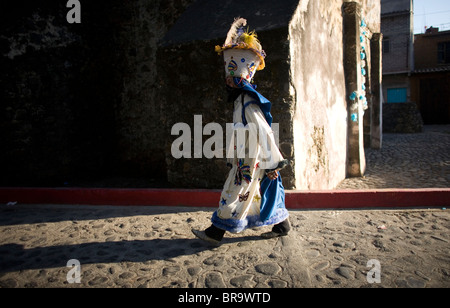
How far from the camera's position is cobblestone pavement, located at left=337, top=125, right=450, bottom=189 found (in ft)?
18.1

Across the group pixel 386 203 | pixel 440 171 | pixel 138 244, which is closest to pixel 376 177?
pixel 440 171

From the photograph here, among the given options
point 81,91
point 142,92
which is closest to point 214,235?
point 142,92

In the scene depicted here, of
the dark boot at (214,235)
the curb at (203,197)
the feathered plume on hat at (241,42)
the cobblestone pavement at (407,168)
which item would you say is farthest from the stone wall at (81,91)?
the cobblestone pavement at (407,168)

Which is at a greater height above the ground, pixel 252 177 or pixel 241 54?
pixel 241 54

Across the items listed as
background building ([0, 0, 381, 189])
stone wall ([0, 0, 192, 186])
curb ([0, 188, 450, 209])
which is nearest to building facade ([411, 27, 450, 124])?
background building ([0, 0, 381, 189])

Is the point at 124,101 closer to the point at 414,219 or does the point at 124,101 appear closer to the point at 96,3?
the point at 96,3

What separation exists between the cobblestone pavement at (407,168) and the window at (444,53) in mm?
16533

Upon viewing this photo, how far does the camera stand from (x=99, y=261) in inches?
102

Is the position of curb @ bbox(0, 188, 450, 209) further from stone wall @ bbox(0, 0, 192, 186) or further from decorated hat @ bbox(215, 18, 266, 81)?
decorated hat @ bbox(215, 18, 266, 81)

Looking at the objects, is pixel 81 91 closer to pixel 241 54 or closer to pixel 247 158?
pixel 241 54

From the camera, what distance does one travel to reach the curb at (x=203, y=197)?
150 inches

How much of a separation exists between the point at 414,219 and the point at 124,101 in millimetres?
5398

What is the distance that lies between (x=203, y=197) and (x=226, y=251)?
1429mm

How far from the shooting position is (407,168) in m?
6.68
